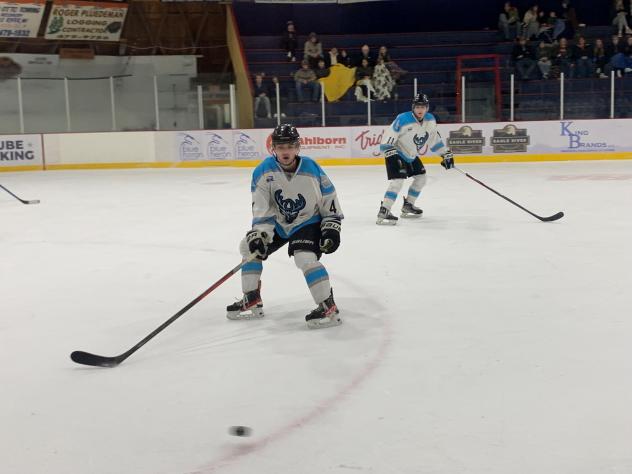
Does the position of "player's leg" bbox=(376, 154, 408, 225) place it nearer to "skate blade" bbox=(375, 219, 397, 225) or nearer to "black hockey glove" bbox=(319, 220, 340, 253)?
"skate blade" bbox=(375, 219, 397, 225)

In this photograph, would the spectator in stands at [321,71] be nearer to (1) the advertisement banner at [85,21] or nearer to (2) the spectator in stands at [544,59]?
(2) the spectator in stands at [544,59]

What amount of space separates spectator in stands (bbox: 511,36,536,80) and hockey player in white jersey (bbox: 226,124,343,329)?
40.7ft

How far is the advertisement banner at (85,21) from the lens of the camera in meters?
17.2

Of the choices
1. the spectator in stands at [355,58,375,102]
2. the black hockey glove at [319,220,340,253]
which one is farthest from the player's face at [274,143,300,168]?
the spectator in stands at [355,58,375,102]

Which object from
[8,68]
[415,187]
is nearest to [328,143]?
[415,187]

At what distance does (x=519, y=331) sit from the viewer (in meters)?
3.43

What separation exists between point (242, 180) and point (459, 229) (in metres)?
5.50

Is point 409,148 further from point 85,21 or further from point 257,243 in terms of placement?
point 85,21

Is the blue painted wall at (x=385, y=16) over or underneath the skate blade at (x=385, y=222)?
over

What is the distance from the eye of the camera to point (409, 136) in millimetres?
7152

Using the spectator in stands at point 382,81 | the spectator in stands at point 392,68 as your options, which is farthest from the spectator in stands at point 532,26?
the spectator in stands at point 382,81

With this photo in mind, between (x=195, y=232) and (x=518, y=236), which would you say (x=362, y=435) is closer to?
(x=518, y=236)

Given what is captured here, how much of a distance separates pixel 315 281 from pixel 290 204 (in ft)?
1.27

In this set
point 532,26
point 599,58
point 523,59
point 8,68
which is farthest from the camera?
point 8,68
